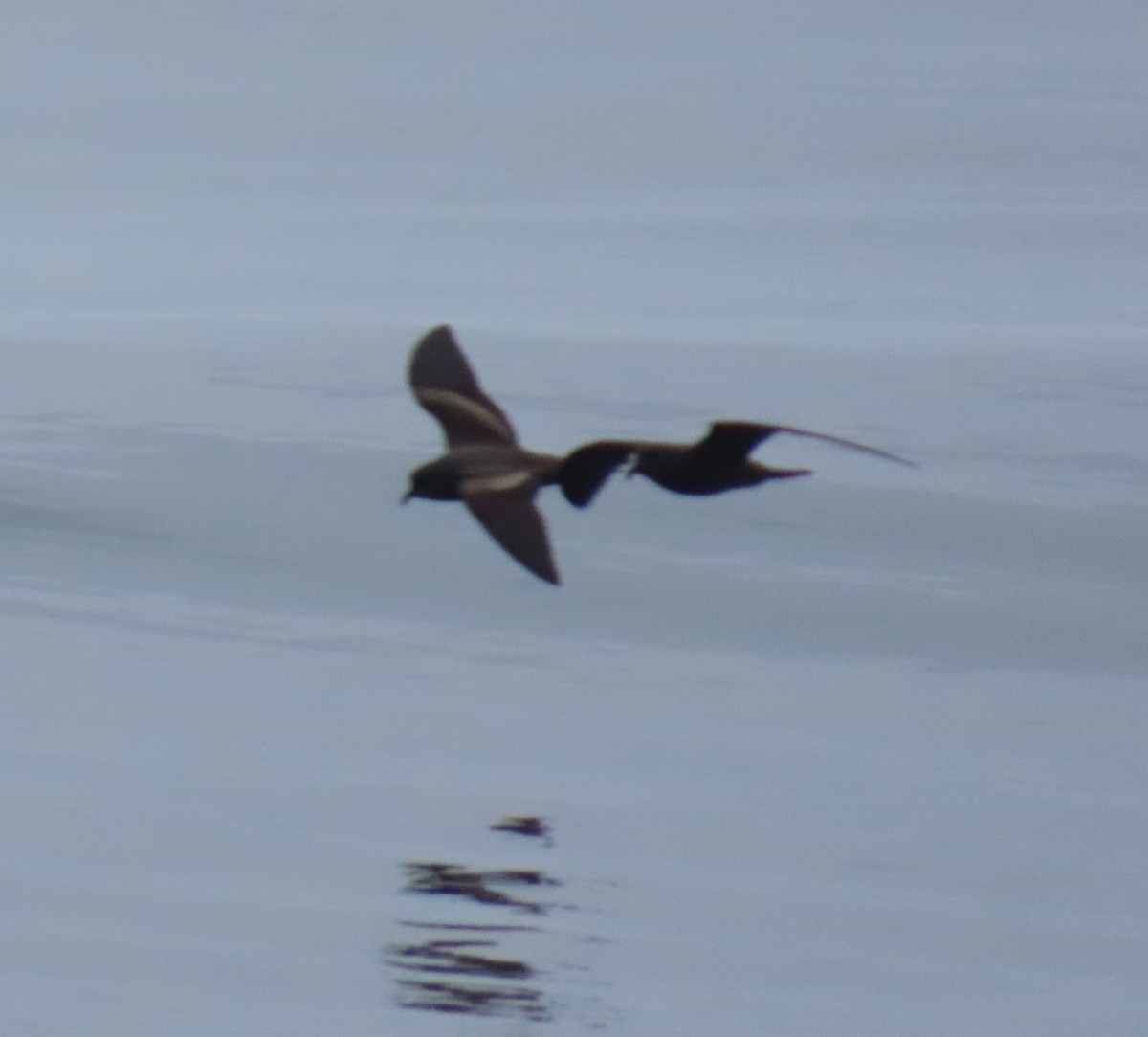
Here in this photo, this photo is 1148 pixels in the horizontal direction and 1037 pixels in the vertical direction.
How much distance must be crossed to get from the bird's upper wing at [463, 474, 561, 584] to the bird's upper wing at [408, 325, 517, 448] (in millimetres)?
762

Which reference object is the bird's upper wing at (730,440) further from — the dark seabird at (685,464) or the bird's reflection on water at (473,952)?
the bird's reflection on water at (473,952)

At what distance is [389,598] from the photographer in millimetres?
10320

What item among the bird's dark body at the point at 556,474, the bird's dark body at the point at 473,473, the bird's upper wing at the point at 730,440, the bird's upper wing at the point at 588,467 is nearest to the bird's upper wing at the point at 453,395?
the bird's dark body at the point at 556,474

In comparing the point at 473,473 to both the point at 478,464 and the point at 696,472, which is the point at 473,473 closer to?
the point at 478,464

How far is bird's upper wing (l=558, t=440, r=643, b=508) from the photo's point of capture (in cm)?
784

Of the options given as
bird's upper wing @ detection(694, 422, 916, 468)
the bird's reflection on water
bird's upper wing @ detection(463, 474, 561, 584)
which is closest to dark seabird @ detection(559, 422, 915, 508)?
bird's upper wing @ detection(694, 422, 916, 468)

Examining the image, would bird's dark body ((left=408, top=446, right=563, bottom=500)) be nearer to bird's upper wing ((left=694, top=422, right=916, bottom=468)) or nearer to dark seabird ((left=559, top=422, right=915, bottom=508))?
dark seabird ((left=559, top=422, right=915, bottom=508))

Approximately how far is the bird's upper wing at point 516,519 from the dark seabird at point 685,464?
5.1 inches

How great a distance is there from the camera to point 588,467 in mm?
Result: 7941

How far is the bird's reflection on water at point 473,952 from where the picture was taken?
20.4 feet

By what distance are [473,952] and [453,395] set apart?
2.97 m

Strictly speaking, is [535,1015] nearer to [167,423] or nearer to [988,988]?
[988,988]

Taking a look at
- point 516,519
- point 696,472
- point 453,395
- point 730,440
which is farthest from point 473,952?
point 453,395

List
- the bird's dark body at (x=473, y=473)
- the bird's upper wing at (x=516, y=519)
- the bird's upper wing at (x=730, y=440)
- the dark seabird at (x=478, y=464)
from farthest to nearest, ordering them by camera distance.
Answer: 1. the bird's dark body at (x=473, y=473)
2. the bird's upper wing at (x=730, y=440)
3. the dark seabird at (x=478, y=464)
4. the bird's upper wing at (x=516, y=519)
